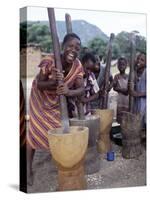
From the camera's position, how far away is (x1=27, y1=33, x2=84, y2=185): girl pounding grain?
4.16m

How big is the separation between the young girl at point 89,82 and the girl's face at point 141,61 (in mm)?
423

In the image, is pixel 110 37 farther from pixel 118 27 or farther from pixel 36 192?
pixel 36 192

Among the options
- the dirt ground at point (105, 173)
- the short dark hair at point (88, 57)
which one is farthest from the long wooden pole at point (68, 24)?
the dirt ground at point (105, 173)

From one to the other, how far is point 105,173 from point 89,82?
0.75 meters

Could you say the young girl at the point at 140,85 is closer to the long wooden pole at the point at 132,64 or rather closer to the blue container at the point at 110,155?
the long wooden pole at the point at 132,64

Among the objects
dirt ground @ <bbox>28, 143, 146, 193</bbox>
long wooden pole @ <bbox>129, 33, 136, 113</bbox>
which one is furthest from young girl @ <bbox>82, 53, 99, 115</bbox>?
dirt ground @ <bbox>28, 143, 146, 193</bbox>

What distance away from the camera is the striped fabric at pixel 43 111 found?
416 cm

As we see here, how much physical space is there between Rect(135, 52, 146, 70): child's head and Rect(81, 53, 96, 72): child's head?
0.41m

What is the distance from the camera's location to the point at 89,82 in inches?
172

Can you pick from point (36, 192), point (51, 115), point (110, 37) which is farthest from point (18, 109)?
point (110, 37)

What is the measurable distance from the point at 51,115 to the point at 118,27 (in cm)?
93

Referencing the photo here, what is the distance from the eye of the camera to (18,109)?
4273 mm

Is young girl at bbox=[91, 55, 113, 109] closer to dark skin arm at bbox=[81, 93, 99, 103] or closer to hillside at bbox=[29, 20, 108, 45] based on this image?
dark skin arm at bbox=[81, 93, 99, 103]

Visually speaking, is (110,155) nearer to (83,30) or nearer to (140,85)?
(140,85)
